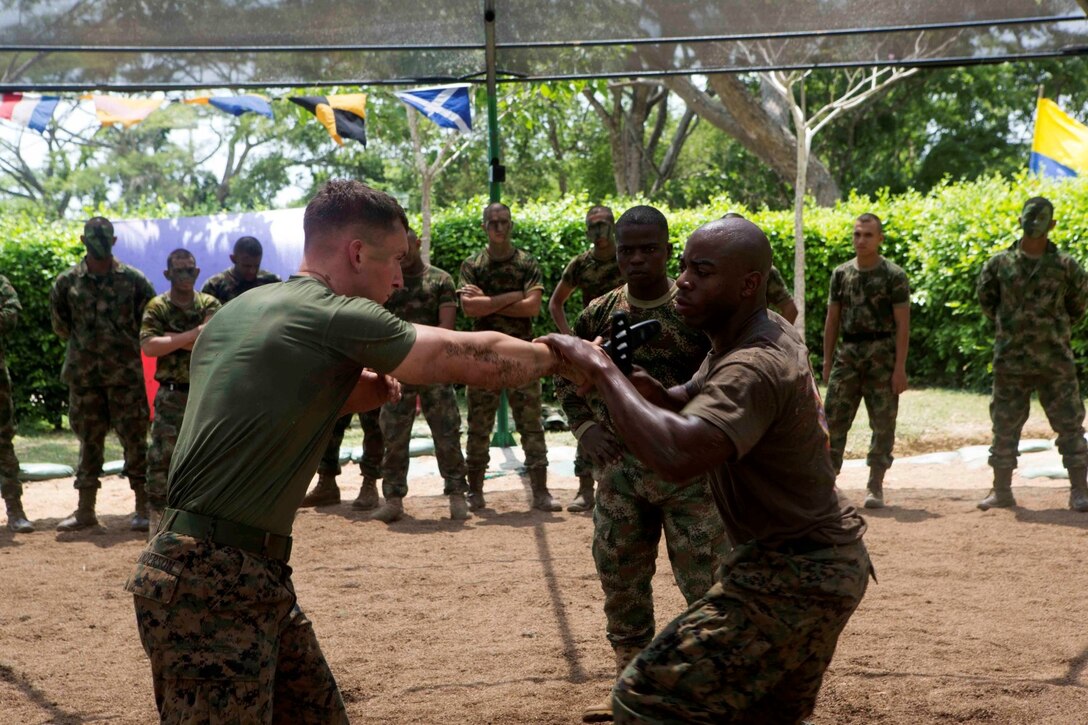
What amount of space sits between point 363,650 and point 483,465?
12.4ft

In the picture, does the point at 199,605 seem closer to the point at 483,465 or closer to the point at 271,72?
the point at 483,465

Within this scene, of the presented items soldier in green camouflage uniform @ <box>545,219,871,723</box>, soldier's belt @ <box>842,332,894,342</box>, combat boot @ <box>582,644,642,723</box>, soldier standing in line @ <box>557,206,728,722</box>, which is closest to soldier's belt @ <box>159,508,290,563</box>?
soldier in green camouflage uniform @ <box>545,219,871,723</box>

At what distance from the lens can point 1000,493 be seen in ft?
30.8

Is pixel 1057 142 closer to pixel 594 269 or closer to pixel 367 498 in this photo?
pixel 594 269

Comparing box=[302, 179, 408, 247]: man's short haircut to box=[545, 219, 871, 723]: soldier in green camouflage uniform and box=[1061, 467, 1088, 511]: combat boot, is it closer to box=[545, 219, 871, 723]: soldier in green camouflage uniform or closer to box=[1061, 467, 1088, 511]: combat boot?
box=[545, 219, 871, 723]: soldier in green camouflage uniform

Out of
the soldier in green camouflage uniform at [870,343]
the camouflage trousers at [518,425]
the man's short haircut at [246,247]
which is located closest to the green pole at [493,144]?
the camouflage trousers at [518,425]

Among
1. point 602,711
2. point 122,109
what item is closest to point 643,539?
point 602,711

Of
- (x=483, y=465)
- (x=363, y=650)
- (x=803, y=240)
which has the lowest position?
(x=363, y=650)

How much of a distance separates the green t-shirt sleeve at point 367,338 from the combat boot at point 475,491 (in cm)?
662

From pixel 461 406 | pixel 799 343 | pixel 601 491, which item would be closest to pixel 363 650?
pixel 601 491

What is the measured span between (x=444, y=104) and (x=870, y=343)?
14.8ft

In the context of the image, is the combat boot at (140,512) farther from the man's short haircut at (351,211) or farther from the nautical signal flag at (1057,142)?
the nautical signal flag at (1057,142)

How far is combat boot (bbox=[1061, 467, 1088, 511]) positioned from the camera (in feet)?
30.1

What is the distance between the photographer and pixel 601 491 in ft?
15.9
